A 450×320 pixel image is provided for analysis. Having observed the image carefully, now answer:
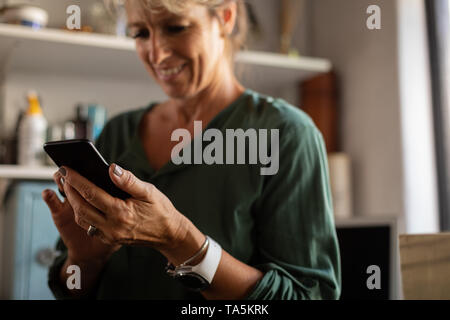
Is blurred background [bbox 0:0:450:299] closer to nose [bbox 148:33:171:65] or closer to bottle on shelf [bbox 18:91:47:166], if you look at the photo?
bottle on shelf [bbox 18:91:47:166]

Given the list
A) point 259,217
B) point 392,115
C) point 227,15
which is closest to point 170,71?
point 227,15

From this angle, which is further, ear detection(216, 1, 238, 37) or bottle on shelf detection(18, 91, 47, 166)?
bottle on shelf detection(18, 91, 47, 166)

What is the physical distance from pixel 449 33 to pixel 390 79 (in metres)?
0.21

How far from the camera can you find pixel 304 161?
0.69 metres

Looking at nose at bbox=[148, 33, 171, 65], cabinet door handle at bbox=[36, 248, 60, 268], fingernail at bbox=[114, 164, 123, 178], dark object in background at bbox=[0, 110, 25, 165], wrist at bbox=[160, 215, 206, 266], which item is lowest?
cabinet door handle at bbox=[36, 248, 60, 268]

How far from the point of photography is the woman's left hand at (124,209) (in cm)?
50

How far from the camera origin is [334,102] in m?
1.97

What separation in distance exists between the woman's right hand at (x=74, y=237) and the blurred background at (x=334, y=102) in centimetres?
72

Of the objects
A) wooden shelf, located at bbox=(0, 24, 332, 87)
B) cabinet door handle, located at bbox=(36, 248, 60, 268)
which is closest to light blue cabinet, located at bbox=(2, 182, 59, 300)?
cabinet door handle, located at bbox=(36, 248, 60, 268)

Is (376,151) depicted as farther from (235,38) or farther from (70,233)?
(70,233)

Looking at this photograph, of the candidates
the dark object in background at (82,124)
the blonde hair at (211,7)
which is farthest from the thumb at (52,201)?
the dark object in background at (82,124)

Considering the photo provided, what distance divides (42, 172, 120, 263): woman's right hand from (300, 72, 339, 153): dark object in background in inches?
54.4

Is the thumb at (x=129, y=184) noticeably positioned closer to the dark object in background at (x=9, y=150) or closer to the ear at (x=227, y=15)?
the ear at (x=227, y=15)

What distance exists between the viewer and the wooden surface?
50 centimetres
